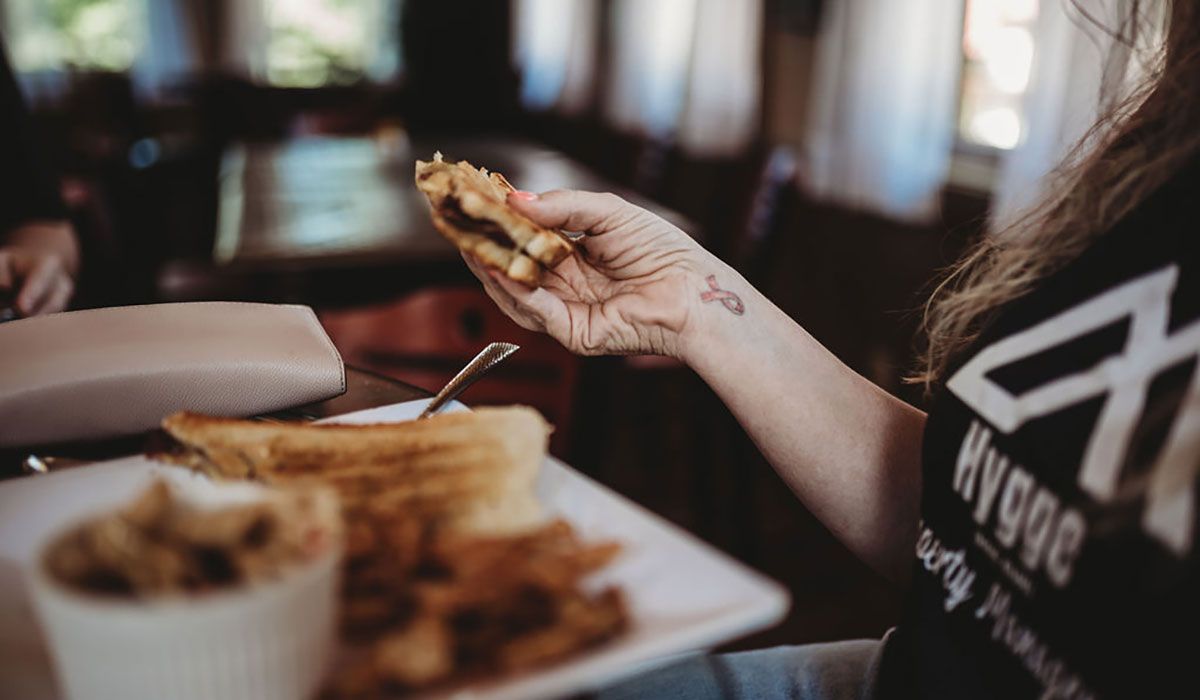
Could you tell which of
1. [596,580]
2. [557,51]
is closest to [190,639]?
[596,580]

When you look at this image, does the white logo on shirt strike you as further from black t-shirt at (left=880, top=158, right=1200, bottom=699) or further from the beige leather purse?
the beige leather purse

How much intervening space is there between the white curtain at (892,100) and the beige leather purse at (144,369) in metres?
2.67

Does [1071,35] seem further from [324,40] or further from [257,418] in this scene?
[324,40]

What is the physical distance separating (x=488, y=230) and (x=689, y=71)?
4483 mm

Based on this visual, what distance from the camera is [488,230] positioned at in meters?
0.83

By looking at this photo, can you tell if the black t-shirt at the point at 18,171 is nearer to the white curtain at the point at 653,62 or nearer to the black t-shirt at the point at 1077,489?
the black t-shirt at the point at 1077,489

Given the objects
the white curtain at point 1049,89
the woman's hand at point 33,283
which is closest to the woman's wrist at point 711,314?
the woman's hand at point 33,283

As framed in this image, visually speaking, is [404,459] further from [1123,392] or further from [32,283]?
[32,283]

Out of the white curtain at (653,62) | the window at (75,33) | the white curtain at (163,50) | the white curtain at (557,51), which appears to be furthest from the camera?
the white curtain at (163,50)

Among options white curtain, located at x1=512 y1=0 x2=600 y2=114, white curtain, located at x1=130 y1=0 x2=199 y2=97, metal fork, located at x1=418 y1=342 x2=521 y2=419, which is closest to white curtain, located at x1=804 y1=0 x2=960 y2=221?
metal fork, located at x1=418 y1=342 x2=521 y2=419

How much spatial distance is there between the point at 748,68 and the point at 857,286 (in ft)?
3.99

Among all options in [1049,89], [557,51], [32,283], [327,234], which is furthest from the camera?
[557,51]

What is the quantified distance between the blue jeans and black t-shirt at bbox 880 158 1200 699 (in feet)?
0.32

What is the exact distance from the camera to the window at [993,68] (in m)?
3.04
